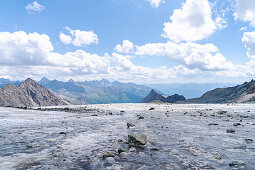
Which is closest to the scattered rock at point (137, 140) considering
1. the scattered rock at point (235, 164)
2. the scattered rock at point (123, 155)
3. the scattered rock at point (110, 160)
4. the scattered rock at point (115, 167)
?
the scattered rock at point (123, 155)

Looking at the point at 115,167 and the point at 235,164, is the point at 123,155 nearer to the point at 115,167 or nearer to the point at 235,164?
the point at 115,167

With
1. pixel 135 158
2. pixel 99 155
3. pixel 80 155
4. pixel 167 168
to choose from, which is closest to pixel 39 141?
pixel 80 155

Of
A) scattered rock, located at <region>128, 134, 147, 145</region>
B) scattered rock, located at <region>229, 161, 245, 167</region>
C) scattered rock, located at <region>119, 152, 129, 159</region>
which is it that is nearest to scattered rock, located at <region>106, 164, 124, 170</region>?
scattered rock, located at <region>119, 152, 129, 159</region>

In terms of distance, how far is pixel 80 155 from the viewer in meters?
9.90

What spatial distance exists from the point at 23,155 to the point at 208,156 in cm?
1017

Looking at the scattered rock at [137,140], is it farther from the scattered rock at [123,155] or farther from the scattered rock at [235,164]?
the scattered rock at [235,164]

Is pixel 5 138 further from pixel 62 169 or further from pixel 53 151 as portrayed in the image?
pixel 62 169

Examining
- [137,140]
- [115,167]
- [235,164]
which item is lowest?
[115,167]

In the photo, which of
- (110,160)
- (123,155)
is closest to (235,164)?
(123,155)

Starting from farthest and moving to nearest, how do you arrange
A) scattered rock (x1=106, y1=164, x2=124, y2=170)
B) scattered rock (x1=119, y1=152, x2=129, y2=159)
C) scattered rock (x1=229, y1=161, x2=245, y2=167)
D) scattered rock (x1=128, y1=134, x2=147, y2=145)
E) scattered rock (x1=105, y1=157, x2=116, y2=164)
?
scattered rock (x1=128, y1=134, x2=147, y2=145), scattered rock (x1=119, y1=152, x2=129, y2=159), scattered rock (x1=105, y1=157, x2=116, y2=164), scattered rock (x1=229, y1=161, x2=245, y2=167), scattered rock (x1=106, y1=164, x2=124, y2=170)

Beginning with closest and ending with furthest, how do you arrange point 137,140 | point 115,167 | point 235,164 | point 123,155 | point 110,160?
point 115,167 → point 235,164 → point 110,160 → point 123,155 → point 137,140

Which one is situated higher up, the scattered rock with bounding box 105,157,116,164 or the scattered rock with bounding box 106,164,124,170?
the scattered rock with bounding box 105,157,116,164

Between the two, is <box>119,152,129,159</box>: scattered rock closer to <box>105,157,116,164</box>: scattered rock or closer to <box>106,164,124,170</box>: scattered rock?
<box>105,157,116,164</box>: scattered rock

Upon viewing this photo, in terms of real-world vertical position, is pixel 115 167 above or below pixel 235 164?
below
